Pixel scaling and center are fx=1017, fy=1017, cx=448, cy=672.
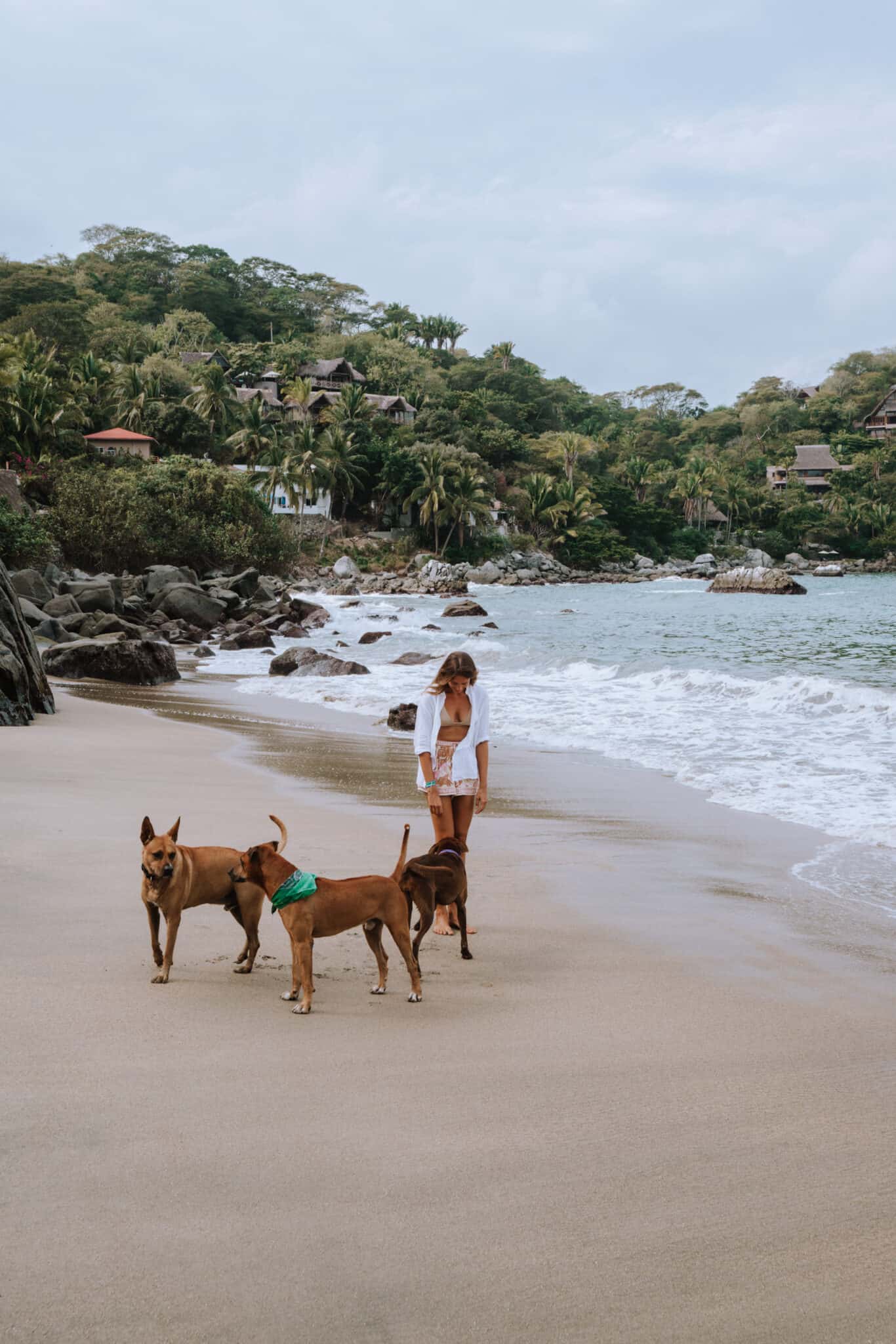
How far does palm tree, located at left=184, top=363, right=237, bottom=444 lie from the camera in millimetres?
62781

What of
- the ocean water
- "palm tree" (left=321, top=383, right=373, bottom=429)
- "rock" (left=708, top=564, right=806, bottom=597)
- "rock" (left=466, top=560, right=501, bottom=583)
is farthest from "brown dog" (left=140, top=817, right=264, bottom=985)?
"palm tree" (left=321, top=383, right=373, bottom=429)

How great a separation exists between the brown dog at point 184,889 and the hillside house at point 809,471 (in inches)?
3938

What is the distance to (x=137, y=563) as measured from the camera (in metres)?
43.4

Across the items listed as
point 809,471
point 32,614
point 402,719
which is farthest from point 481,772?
point 809,471

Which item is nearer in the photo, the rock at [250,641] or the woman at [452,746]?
the woman at [452,746]

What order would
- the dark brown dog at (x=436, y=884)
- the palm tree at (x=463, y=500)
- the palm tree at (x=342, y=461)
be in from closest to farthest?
the dark brown dog at (x=436, y=884) → the palm tree at (x=342, y=461) → the palm tree at (x=463, y=500)

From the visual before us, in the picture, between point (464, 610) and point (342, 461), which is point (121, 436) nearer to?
point (342, 461)

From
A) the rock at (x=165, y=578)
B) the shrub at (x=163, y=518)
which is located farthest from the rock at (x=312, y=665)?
the shrub at (x=163, y=518)

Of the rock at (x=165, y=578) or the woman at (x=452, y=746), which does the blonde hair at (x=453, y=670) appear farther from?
the rock at (x=165, y=578)

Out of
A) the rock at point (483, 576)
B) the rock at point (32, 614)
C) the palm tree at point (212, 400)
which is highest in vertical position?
the palm tree at point (212, 400)

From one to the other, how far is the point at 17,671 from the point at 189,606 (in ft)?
72.8

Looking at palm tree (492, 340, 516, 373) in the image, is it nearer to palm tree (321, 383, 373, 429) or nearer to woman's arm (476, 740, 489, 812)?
palm tree (321, 383, 373, 429)

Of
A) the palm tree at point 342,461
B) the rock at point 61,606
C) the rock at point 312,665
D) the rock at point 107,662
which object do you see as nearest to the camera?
the rock at point 107,662

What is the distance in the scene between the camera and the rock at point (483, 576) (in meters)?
66.2
